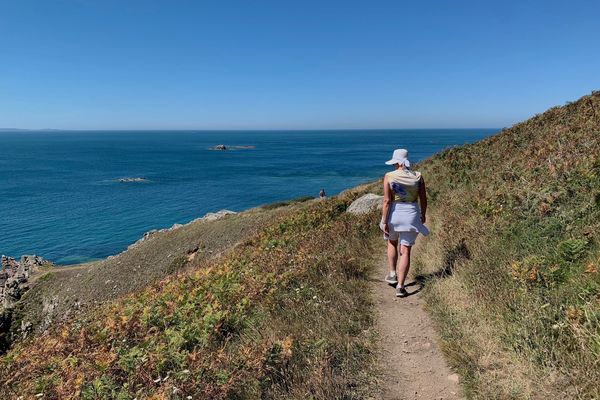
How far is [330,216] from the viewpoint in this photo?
56.8 ft

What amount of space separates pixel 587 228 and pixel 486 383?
3.32 metres

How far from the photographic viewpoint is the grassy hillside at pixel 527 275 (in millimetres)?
4078

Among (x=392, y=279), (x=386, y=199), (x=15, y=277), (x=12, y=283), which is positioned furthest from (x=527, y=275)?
(x=15, y=277)

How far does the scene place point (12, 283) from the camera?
96.2ft

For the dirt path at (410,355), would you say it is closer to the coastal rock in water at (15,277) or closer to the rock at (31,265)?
the coastal rock in water at (15,277)

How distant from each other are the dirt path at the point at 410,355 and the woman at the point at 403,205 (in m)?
0.55

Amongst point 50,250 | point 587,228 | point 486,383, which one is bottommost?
point 50,250

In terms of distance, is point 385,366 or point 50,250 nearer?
point 385,366

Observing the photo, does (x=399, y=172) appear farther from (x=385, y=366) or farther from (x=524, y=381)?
(x=524, y=381)

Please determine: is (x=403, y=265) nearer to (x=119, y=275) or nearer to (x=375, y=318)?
(x=375, y=318)

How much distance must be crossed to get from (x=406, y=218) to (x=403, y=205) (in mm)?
262

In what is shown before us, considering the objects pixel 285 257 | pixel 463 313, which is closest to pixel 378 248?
pixel 285 257

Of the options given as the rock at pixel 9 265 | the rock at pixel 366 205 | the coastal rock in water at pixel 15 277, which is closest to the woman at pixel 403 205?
the rock at pixel 366 205

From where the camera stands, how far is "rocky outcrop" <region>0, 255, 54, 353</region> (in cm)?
2348
